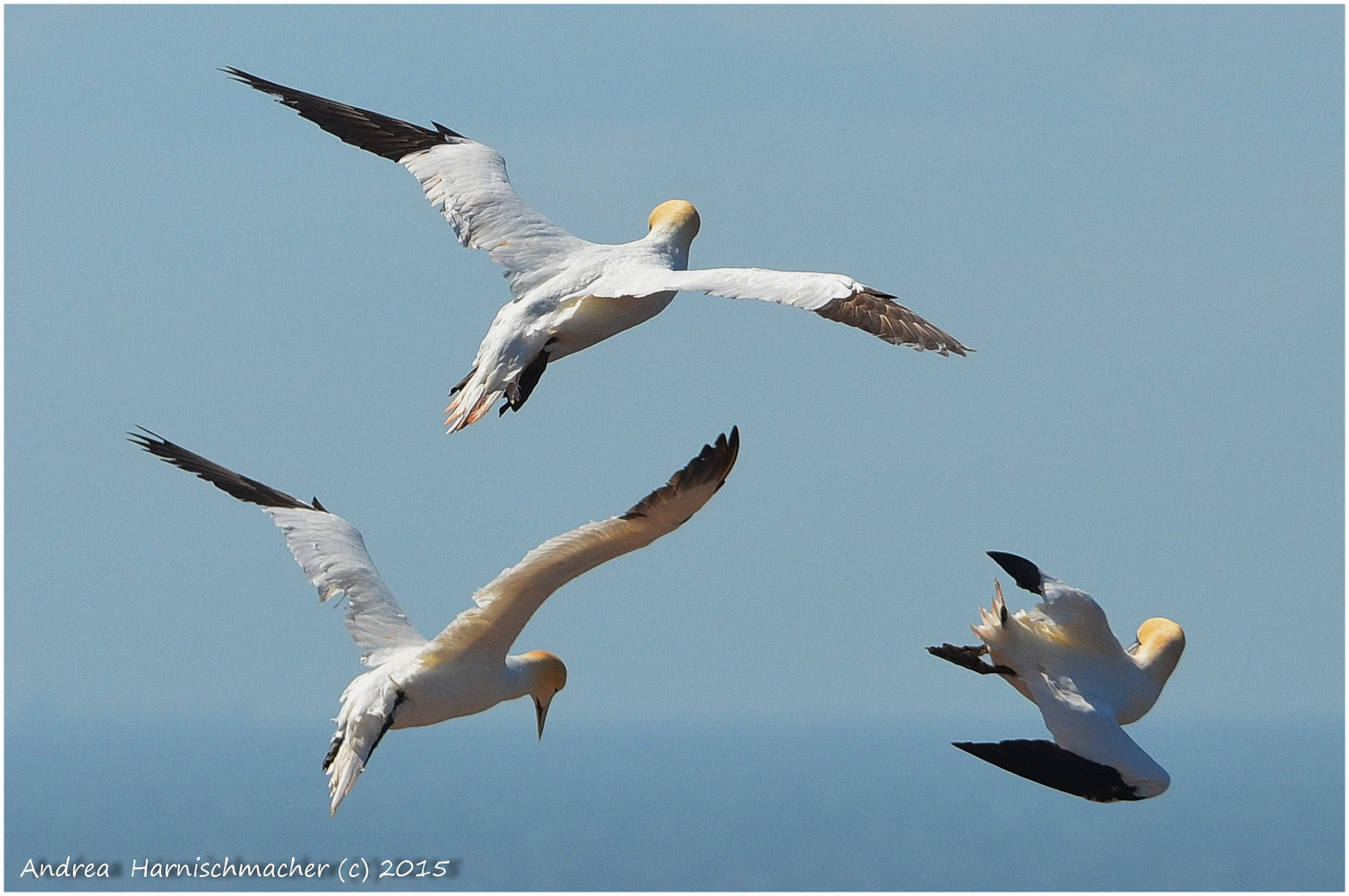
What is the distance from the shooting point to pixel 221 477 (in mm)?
15102

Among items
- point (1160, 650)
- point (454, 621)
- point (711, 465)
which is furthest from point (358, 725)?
point (1160, 650)

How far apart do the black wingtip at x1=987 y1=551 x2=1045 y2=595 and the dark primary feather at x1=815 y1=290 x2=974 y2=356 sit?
104 centimetres

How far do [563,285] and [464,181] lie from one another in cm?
176

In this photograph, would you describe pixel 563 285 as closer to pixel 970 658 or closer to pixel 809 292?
pixel 809 292

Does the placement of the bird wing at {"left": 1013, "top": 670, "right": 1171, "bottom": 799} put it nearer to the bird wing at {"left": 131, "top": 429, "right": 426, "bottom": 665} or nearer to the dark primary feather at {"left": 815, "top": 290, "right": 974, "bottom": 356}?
the dark primary feather at {"left": 815, "top": 290, "right": 974, "bottom": 356}

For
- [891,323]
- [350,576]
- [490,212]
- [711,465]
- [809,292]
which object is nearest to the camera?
[711,465]

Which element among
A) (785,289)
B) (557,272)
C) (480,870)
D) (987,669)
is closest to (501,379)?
(557,272)

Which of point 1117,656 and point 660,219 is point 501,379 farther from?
point 1117,656

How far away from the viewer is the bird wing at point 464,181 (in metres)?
13.8

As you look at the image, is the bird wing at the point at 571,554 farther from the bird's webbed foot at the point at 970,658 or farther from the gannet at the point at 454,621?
the bird's webbed foot at the point at 970,658

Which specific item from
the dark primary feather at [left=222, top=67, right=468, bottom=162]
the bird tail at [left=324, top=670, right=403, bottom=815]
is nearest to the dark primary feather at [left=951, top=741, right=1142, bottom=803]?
the bird tail at [left=324, top=670, right=403, bottom=815]

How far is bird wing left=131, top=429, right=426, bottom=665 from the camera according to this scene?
13203 millimetres

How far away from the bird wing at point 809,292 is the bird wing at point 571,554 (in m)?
1.25

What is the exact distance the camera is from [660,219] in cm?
1425
